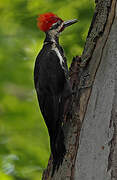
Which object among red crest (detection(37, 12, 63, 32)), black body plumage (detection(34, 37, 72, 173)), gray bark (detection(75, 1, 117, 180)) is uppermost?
red crest (detection(37, 12, 63, 32))

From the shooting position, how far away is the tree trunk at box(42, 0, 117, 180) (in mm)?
2398

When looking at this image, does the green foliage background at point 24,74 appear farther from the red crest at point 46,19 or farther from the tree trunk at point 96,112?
the tree trunk at point 96,112

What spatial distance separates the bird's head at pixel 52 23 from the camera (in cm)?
356

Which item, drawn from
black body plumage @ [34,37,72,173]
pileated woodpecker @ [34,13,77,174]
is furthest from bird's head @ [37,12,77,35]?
black body plumage @ [34,37,72,173]

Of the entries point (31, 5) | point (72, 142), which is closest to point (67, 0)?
point (31, 5)

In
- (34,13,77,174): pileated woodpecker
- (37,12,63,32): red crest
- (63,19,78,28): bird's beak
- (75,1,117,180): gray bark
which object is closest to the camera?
(75,1,117,180): gray bark

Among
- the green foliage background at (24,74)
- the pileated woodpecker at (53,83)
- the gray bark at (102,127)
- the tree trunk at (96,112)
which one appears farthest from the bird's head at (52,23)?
the gray bark at (102,127)

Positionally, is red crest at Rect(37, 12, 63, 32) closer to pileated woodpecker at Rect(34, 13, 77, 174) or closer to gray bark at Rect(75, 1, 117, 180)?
pileated woodpecker at Rect(34, 13, 77, 174)

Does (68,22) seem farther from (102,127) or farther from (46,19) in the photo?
(102,127)

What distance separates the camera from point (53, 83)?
3295 millimetres

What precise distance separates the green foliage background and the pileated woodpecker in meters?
0.22

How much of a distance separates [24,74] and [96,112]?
249 centimetres

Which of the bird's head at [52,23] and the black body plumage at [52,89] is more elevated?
the bird's head at [52,23]

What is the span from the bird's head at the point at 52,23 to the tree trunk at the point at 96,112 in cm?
68
